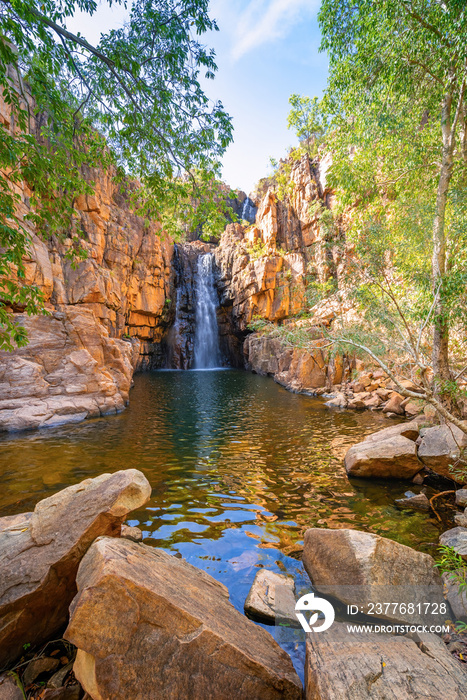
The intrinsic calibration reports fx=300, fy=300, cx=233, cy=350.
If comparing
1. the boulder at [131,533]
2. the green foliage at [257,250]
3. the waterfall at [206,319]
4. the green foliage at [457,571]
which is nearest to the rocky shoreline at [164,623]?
the green foliage at [457,571]

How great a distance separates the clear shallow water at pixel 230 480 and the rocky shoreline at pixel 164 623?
1226 mm

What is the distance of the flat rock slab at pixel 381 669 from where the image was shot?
216 cm

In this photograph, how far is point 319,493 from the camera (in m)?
7.19

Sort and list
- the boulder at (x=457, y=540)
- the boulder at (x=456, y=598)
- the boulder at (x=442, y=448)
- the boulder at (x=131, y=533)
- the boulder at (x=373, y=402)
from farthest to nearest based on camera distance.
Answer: the boulder at (x=373, y=402) < the boulder at (x=442, y=448) < the boulder at (x=131, y=533) < the boulder at (x=457, y=540) < the boulder at (x=456, y=598)

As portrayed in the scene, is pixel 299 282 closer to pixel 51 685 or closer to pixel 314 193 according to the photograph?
pixel 314 193

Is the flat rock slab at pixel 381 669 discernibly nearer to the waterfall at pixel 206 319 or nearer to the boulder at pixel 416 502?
the boulder at pixel 416 502

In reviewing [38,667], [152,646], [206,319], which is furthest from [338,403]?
[206,319]

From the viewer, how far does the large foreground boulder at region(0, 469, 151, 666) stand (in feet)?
9.50

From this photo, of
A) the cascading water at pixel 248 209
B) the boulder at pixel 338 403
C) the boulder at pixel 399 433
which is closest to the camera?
the boulder at pixel 399 433

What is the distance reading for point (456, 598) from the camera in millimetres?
3322

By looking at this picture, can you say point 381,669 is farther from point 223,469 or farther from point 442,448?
point 223,469

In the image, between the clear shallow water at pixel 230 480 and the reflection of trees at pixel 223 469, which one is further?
the reflection of trees at pixel 223 469

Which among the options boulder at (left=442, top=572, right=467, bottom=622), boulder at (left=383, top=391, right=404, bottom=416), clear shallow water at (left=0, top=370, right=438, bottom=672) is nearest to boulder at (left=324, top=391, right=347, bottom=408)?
clear shallow water at (left=0, top=370, right=438, bottom=672)

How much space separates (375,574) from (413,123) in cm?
1308
